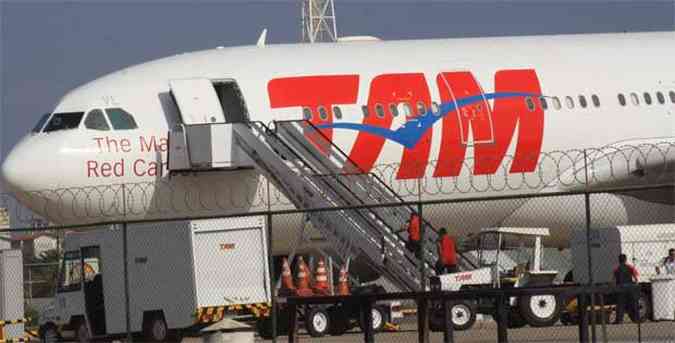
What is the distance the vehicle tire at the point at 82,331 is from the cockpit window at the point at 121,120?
11.3 feet

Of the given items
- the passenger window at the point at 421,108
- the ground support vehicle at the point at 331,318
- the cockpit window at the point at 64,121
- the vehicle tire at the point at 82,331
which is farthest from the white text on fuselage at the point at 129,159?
the passenger window at the point at 421,108

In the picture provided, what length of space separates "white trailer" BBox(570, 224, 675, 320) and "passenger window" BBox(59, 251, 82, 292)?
28.4 ft

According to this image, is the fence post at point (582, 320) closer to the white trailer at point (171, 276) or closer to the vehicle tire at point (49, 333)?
the white trailer at point (171, 276)

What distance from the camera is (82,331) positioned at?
101 feet

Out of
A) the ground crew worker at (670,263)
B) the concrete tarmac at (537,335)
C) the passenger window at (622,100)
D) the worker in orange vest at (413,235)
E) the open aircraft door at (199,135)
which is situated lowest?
the concrete tarmac at (537,335)

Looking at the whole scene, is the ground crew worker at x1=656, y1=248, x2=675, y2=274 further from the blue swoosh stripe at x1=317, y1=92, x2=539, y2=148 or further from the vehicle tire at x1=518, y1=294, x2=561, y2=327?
the blue swoosh stripe at x1=317, y1=92, x2=539, y2=148

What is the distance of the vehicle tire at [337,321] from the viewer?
98.3 feet

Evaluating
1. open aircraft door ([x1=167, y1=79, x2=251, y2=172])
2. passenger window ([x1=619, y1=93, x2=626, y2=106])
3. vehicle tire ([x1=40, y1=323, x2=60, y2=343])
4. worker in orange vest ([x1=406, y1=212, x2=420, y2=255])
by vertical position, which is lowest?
vehicle tire ([x1=40, y1=323, x2=60, y2=343])

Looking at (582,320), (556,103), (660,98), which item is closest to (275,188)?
(556,103)

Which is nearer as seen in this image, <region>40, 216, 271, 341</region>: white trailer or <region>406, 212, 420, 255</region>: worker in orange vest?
<region>40, 216, 271, 341</region>: white trailer

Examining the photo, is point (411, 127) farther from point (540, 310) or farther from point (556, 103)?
point (540, 310)

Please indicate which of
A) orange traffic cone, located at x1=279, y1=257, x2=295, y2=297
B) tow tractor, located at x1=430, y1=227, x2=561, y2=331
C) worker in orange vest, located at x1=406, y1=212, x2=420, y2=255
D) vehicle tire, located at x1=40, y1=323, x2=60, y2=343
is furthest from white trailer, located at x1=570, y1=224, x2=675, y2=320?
vehicle tire, located at x1=40, y1=323, x2=60, y2=343

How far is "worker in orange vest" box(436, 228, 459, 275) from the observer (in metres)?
29.4

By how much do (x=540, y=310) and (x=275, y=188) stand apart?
18.1 ft
